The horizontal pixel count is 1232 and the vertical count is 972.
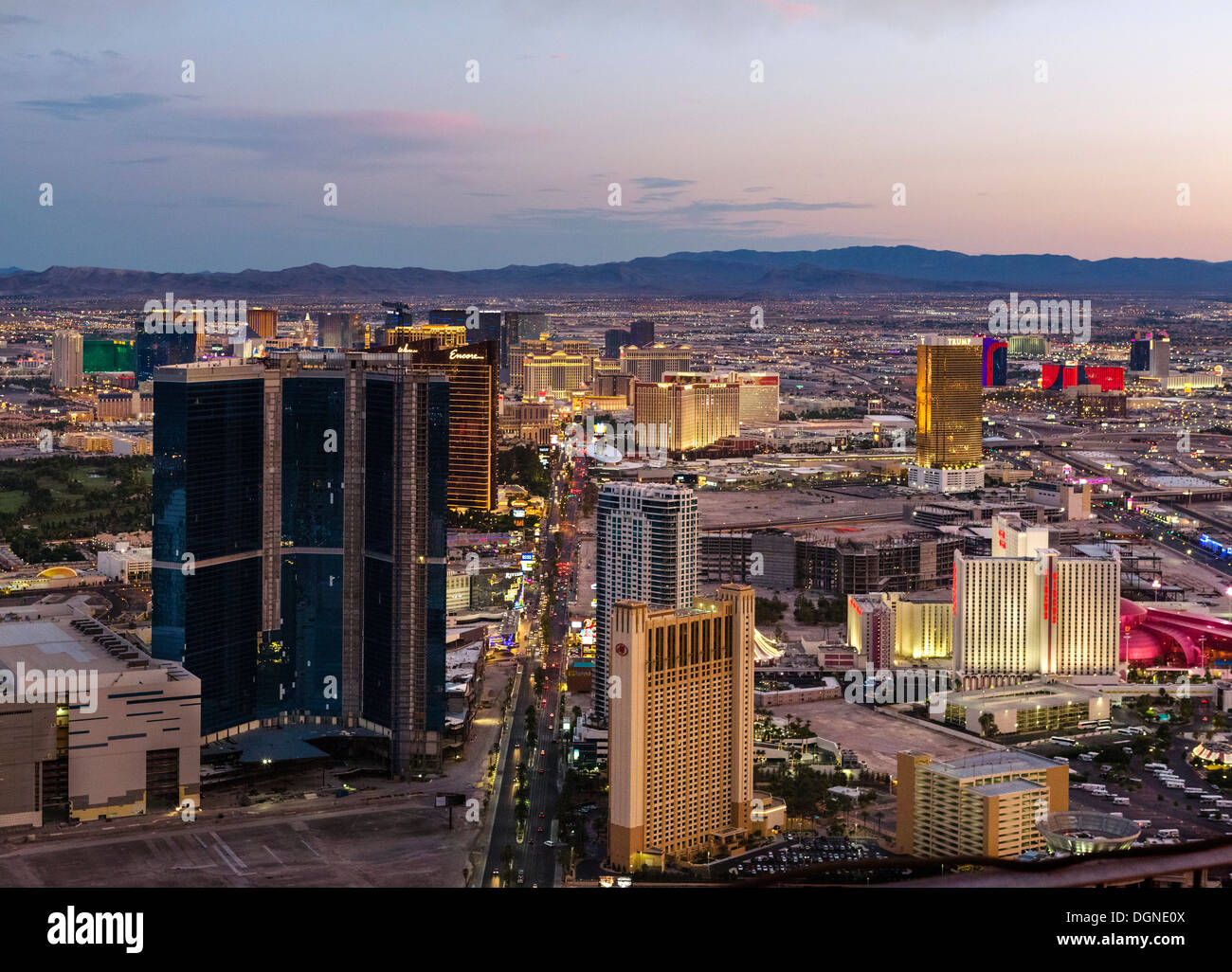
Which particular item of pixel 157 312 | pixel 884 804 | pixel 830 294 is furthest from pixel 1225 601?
pixel 830 294

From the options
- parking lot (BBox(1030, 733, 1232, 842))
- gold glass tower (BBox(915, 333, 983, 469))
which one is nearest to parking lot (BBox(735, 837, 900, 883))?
parking lot (BBox(1030, 733, 1232, 842))

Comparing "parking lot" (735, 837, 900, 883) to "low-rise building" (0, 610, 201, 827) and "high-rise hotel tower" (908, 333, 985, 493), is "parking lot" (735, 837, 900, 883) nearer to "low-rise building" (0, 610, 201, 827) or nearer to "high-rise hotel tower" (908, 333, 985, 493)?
"low-rise building" (0, 610, 201, 827)

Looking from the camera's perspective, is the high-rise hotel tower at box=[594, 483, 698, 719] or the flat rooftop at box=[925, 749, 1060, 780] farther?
the high-rise hotel tower at box=[594, 483, 698, 719]

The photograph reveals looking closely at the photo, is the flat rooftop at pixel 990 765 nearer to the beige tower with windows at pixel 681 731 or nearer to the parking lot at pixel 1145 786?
the parking lot at pixel 1145 786

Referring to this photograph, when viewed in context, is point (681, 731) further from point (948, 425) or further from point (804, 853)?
point (948, 425)

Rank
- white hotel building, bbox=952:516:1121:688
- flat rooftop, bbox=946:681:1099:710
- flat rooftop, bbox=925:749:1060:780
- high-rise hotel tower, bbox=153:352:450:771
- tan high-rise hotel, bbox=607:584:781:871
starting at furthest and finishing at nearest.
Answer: white hotel building, bbox=952:516:1121:688
flat rooftop, bbox=946:681:1099:710
high-rise hotel tower, bbox=153:352:450:771
tan high-rise hotel, bbox=607:584:781:871
flat rooftop, bbox=925:749:1060:780

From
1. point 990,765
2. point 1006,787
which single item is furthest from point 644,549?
point 1006,787
